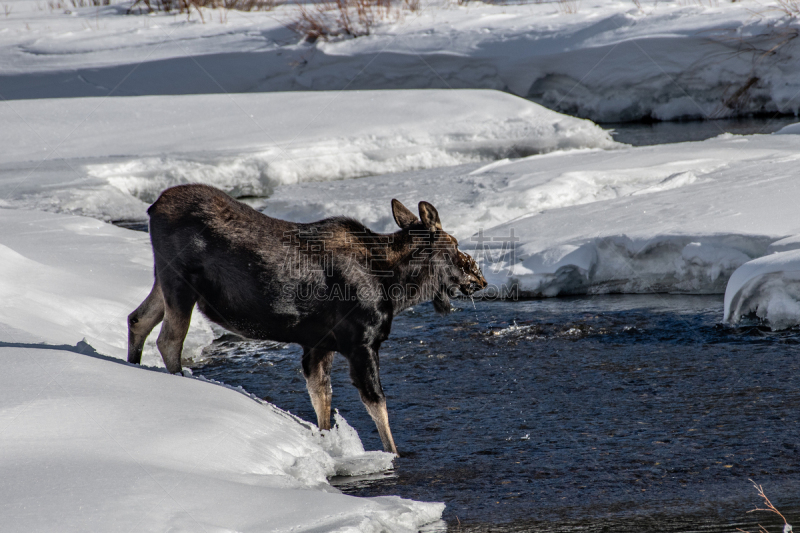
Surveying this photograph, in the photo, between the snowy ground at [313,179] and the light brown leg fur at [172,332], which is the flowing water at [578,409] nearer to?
the snowy ground at [313,179]

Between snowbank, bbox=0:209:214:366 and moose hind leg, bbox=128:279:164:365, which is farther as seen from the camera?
snowbank, bbox=0:209:214:366

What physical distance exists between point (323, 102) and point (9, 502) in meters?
12.6

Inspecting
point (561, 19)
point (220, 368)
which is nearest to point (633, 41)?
point (561, 19)

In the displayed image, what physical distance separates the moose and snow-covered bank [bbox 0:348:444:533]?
411 mm

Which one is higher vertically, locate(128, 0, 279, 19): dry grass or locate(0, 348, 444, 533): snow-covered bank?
locate(128, 0, 279, 19): dry grass

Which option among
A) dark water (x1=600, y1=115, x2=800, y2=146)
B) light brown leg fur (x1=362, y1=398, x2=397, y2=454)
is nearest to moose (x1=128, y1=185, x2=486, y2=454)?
light brown leg fur (x1=362, y1=398, x2=397, y2=454)

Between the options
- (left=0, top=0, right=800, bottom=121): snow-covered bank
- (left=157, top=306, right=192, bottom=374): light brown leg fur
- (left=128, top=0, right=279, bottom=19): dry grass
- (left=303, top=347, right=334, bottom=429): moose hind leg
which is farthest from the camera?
(left=128, top=0, right=279, bottom=19): dry grass

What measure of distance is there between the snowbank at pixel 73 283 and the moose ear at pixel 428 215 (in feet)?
8.09

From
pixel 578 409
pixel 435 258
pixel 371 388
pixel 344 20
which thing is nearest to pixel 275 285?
pixel 371 388

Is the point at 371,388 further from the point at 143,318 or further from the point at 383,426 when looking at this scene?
the point at 143,318

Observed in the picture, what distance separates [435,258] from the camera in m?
5.17

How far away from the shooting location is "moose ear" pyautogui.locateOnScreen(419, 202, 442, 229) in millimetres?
4984

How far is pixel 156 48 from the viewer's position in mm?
18766

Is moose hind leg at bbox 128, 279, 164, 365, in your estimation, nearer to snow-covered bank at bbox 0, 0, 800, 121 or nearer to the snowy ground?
the snowy ground
